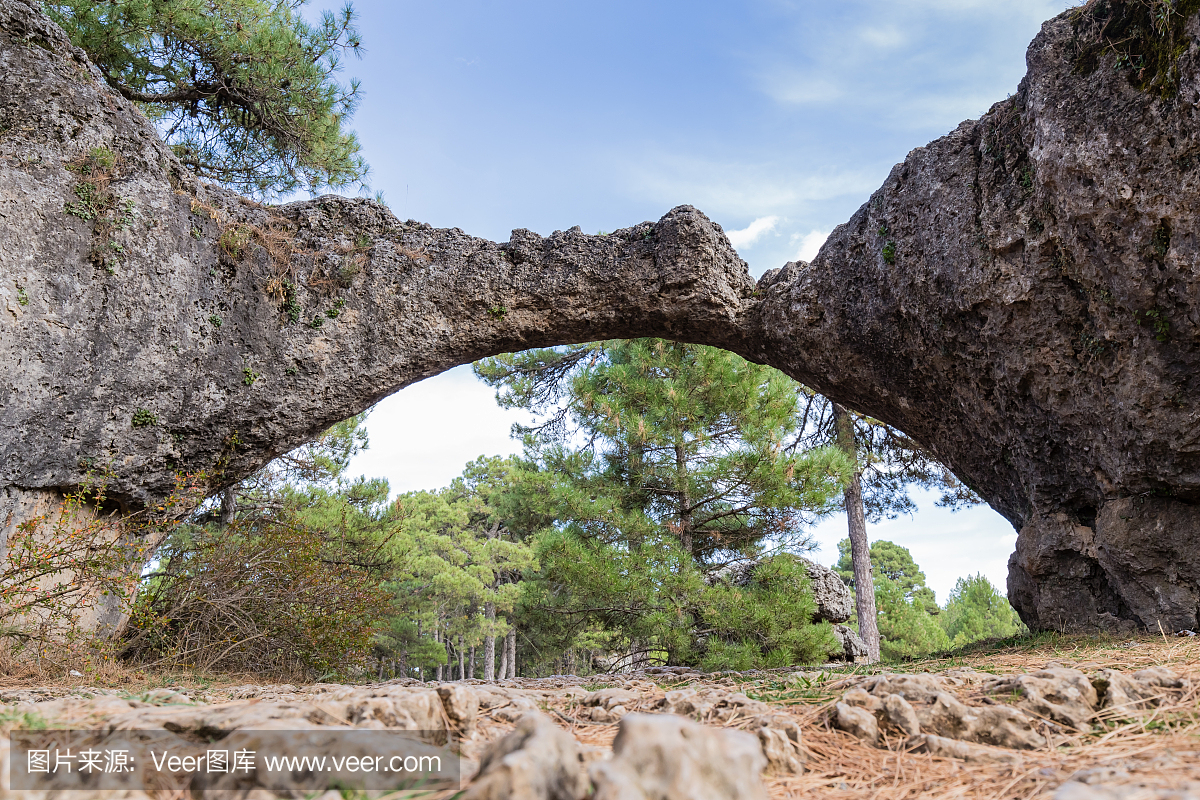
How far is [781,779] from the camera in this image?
1680 mm

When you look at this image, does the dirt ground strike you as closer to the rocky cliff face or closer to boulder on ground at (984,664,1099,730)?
boulder on ground at (984,664,1099,730)

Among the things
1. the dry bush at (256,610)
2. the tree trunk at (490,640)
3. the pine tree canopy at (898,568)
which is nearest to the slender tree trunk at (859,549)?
the dry bush at (256,610)

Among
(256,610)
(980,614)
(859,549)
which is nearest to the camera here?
(256,610)

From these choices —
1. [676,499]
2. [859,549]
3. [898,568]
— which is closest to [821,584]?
[859,549]

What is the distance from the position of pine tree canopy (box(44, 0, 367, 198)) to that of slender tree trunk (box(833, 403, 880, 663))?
9303mm

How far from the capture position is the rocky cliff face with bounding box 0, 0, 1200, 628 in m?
4.59

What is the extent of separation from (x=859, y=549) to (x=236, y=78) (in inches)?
466

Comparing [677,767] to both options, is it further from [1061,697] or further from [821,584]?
[821,584]

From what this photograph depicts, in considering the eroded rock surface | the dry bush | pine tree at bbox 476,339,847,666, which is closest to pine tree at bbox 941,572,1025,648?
pine tree at bbox 476,339,847,666

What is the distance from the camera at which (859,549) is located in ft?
38.4

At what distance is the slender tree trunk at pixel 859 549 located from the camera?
436 inches

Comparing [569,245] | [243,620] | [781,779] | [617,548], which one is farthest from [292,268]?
[781,779]

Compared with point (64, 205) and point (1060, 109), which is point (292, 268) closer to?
point (64, 205)

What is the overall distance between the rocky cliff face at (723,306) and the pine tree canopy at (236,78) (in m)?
1.27
